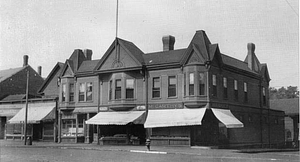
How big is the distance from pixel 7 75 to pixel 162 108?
30.0 meters

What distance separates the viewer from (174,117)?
31906 millimetres

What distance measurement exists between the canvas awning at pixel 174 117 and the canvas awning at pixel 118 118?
1.11 metres

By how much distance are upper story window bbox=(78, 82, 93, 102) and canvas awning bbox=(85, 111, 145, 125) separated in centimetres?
290

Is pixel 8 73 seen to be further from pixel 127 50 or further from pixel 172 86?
pixel 172 86

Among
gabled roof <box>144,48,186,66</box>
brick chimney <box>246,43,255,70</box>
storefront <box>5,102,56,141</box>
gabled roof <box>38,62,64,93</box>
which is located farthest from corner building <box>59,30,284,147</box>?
gabled roof <box>38,62,64,93</box>

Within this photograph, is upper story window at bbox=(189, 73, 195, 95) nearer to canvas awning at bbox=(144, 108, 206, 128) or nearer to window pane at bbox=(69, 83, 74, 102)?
canvas awning at bbox=(144, 108, 206, 128)

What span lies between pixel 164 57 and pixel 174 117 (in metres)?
6.13

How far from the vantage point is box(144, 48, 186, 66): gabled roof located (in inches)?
1346

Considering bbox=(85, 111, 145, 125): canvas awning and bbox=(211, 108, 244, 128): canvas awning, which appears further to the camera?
bbox=(85, 111, 145, 125): canvas awning

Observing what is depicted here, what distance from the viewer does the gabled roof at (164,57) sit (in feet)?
112

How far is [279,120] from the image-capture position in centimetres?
4625

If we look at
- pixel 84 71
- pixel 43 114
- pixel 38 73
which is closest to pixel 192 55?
pixel 84 71

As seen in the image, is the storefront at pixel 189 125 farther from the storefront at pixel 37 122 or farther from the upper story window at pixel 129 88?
the storefront at pixel 37 122

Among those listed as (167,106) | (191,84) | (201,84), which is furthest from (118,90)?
(201,84)
